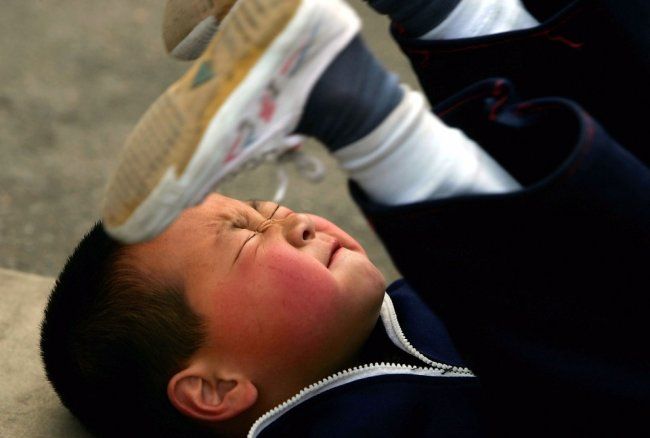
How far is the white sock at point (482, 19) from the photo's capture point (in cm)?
116

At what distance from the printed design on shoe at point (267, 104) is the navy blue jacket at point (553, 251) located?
0.43 ft

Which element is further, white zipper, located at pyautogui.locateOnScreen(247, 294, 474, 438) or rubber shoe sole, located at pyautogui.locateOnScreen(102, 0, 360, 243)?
white zipper, located at pyautogui.locateOnScreen(247, 294, 474, 438)

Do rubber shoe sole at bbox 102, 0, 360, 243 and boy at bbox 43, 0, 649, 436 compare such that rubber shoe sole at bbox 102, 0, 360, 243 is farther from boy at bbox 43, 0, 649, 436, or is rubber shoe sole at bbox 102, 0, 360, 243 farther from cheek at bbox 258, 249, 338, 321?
cheek at bbox 258, 249, 338, 321

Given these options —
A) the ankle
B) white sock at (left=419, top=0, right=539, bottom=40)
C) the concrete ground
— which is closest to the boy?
the ankle

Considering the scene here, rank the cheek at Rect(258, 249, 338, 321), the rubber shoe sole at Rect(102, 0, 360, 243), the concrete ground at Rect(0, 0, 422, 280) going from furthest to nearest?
the concrete ground at Rect(0, 0, 422, 280) < the cheek at Rect(258, 249, 338, 321) < the rubber shoe sole at Rect(102, 0, 360, 243)

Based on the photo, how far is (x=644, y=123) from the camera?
3.62 ft

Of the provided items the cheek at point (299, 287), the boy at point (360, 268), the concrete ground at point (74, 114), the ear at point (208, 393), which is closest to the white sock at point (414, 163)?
the boy at point (360, 268)

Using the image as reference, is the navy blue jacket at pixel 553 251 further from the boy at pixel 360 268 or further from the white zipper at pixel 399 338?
the white zipper at pixel 399 338

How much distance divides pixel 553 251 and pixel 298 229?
0.39 meters

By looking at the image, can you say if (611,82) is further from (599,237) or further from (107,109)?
(107,109)

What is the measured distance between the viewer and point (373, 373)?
1199mm

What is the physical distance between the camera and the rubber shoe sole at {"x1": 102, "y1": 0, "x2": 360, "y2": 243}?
→ 862mm

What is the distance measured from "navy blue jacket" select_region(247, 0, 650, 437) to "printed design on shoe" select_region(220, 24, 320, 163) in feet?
0.43

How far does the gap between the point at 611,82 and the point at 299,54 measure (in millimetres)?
433
